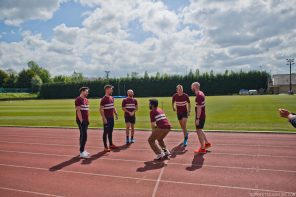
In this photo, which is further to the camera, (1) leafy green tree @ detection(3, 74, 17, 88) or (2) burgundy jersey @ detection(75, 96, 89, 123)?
(1) leafy green tree @ detection(3, 74, 17, 88)

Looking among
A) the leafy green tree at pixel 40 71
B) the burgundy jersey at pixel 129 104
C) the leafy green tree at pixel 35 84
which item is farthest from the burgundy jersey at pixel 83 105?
the leafy green tree at pixel 40 71

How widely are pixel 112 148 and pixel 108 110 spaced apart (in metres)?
1.45

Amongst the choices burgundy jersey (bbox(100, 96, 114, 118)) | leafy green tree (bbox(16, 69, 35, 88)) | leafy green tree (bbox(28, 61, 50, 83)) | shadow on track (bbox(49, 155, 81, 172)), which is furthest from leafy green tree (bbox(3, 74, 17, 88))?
shadow on track (bbox(49, 155, 81, 172))

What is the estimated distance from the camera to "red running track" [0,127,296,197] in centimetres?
665

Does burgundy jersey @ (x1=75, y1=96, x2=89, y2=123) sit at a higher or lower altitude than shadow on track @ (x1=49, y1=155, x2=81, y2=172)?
higher

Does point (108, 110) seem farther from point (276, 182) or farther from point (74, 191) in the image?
point (276, 182)

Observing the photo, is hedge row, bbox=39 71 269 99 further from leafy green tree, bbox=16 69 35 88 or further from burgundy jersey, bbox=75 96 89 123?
burgundy jersey, bbox=75 96 89 123

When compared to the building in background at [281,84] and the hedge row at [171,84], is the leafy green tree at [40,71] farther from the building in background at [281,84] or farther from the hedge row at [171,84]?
the building in background at [281,84]

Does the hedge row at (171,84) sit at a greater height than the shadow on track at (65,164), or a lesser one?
greater

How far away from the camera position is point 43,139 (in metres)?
13.5

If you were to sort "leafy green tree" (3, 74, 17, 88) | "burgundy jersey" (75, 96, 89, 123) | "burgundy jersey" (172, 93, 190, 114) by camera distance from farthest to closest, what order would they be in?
"leafy green tree" (3, 74, 17, 88) → "burgundy jersey" (172, 93, 190, 114) → "burgundy jersey" (75, 96, 89, 123)

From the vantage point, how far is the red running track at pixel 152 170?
6.65 metres

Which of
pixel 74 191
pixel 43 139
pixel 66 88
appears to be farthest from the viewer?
pixel 66 88

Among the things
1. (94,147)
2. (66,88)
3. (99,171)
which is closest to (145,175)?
(99,171)
